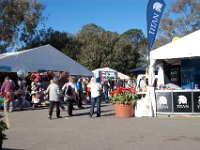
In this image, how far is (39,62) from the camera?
26.6m

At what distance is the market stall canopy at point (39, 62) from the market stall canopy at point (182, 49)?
466 inches

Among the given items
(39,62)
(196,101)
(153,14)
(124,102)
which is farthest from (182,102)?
(39,62)

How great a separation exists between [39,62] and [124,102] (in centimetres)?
1279

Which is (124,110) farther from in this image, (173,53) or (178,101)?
(173,53)

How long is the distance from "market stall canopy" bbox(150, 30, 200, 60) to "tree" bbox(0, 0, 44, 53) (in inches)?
1278

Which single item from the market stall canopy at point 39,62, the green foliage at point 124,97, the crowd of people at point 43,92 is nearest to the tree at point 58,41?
the market stall canopy at point 39,62

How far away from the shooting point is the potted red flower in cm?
1505

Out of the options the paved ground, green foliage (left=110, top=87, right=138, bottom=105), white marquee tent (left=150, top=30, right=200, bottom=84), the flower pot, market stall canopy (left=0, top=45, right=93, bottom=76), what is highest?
market stall canopy (left=0, top=45, right=93, bottom=76)

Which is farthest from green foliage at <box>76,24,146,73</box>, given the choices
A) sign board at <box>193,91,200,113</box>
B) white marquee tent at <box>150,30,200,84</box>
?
sign board at <box>193,91,200,113</box>

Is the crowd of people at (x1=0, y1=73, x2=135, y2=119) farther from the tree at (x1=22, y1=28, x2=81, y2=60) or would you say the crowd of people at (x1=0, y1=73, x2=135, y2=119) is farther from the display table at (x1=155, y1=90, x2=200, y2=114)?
the tree at (x1=22, y1=28, x2=81, y2=60)

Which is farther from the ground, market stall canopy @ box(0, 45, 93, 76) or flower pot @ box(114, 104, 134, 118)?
market stall canopy @ box(0, 45, 93, 76)

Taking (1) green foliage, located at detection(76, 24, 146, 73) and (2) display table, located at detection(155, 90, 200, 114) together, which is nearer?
(2) display table, located at detection(155, 90, 200, 114)

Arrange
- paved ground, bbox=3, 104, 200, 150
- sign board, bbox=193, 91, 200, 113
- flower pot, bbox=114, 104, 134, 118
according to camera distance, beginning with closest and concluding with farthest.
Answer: paved ground, bbox=3, 104, 200, 150
sign board, bbox=193, 91, 200, 113
flower pot, bbox=114, 104, 134, 118

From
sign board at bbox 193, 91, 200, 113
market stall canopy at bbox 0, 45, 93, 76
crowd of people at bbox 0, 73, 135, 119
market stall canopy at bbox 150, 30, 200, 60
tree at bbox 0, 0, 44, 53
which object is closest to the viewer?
sign board at bbox 193, 91, 200, 113
